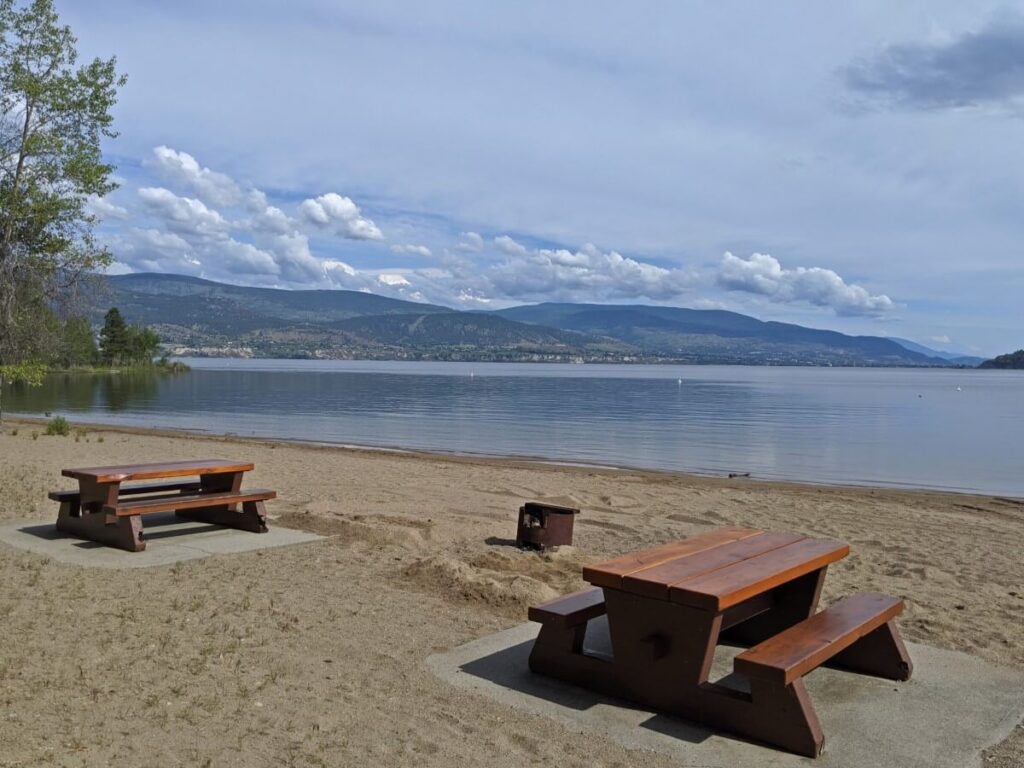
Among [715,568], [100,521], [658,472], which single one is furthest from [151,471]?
[658,472]

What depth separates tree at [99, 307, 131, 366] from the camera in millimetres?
101125

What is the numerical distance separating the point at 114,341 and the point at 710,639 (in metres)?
109

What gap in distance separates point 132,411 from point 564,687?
1565 inches

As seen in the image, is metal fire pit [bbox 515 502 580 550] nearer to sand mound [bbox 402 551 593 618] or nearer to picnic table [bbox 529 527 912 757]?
sand mound [bbox 402 551 593 618]

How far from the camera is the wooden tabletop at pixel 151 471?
311 inches

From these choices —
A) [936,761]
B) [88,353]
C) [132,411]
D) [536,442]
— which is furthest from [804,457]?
[88,353]

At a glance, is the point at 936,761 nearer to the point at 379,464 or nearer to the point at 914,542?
the point at 914,542

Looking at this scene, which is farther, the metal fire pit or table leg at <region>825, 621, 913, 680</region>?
the metal fire pit

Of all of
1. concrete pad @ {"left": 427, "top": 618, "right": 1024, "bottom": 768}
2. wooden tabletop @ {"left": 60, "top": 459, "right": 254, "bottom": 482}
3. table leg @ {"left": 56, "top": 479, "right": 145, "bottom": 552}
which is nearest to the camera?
concrete pad @ {"left": 427, "top": 618, "right": 1024, "bottom": 768}

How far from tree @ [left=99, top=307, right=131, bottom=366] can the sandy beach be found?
96423 millimetres

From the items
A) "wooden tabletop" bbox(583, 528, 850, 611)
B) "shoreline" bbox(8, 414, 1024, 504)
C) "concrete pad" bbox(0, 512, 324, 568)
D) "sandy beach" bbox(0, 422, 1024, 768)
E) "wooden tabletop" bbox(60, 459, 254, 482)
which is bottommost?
"shoreline" bbox(8, 414, 1024, 504)

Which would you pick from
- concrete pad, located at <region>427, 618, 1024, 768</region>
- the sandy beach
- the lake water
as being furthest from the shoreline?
concrete pad, located at <region>427, 618, 1024, 768</region>

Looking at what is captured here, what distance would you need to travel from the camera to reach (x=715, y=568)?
4660mm

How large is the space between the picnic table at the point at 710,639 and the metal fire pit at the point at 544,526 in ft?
11.3
